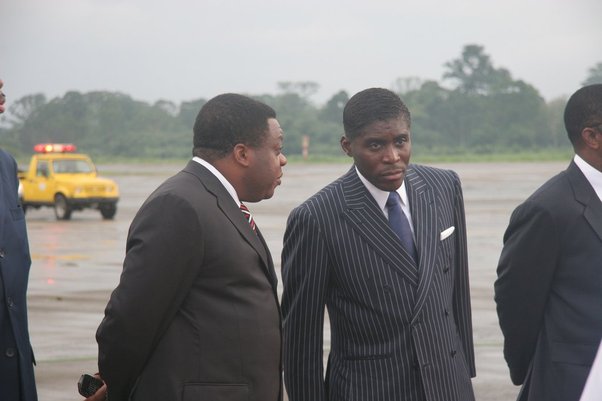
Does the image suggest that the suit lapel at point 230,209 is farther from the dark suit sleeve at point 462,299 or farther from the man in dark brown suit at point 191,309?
the dark suit sleeve at point 462,299

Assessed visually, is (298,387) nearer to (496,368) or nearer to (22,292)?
(22,292)

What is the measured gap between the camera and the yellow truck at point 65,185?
26.4 m

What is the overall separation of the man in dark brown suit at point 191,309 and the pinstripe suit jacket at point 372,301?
0.43m

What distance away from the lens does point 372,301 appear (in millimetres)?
4074

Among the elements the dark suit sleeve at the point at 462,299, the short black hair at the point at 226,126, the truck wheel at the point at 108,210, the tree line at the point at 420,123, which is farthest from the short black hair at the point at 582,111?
the tree line at the point at 420,123

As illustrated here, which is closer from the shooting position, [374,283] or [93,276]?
[374,283]

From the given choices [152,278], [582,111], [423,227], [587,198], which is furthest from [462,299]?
[152,278]

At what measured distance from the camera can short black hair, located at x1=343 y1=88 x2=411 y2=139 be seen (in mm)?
4184

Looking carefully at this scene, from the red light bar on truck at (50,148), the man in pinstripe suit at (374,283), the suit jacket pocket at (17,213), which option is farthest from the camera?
the red light bar on truck at (50,148)

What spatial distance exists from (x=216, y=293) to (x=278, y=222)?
2133 centimetres

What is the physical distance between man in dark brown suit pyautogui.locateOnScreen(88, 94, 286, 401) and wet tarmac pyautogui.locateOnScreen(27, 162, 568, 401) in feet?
14.4

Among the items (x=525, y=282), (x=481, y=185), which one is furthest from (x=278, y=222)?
(x=525, y=282)

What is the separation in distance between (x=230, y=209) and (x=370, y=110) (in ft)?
2.48

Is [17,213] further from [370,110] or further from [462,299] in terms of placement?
[462,299]
